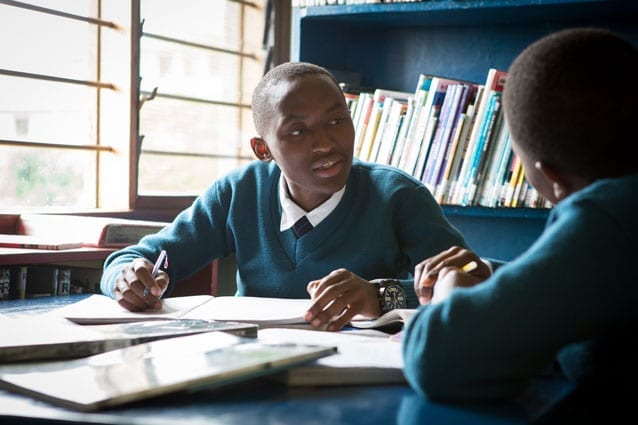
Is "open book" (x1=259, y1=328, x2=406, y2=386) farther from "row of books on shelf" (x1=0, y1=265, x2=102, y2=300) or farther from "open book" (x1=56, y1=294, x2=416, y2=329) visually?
"row of books on shelf" (x1=0, y1=265, x2=102, y2=300)

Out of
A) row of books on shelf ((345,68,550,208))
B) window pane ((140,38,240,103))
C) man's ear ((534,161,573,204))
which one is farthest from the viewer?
window pane ((140,38,240,103))

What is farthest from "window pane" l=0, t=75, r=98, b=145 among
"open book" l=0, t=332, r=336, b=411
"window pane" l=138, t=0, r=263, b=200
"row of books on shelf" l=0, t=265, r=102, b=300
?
"open book" l=0, t=332, r=336, b=411

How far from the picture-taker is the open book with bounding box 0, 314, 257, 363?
0.98 m

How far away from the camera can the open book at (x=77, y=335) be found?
980 millimetres

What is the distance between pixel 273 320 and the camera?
1.25 meters

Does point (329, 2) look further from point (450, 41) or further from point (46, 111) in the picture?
point (46, 111)

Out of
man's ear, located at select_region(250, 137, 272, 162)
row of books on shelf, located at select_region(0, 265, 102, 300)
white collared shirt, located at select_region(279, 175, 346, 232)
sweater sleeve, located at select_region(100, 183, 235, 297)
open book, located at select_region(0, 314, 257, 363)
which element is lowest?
row of books on shelf, located at select_region(0, 265, 102, 300)

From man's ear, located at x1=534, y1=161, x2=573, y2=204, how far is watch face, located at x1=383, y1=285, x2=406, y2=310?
21.4 inches

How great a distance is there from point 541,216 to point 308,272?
2.53 ft

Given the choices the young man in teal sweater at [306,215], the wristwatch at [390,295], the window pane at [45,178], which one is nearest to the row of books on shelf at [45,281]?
the young man in teal sweater at [306,215]

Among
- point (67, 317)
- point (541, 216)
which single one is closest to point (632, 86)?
point (67, 317)

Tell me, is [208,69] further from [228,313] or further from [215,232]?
[228,313]

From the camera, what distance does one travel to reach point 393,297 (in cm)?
142

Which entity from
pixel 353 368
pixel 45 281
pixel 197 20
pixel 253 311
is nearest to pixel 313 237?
pixel 253 311
